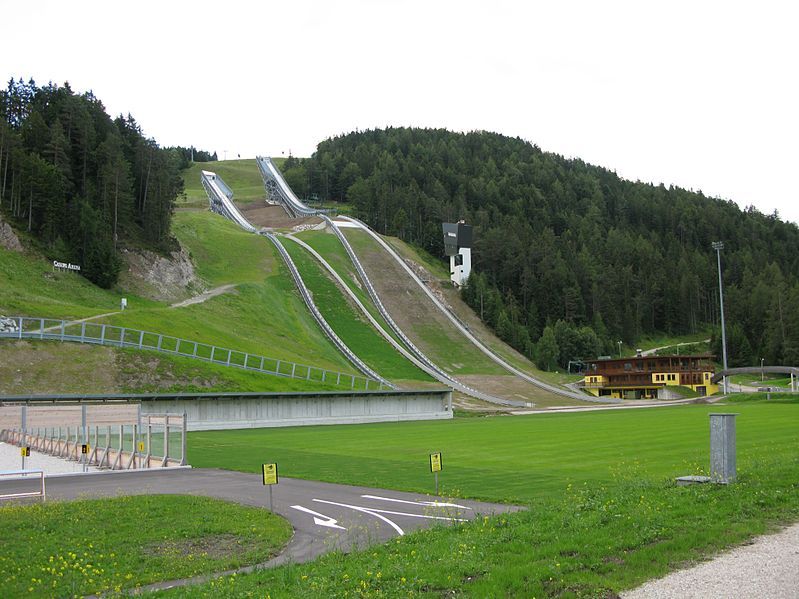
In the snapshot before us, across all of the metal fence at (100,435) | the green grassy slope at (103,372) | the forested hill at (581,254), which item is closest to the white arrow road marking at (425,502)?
the metal fence at (100,435)

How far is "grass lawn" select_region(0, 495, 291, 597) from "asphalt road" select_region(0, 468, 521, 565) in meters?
0.69

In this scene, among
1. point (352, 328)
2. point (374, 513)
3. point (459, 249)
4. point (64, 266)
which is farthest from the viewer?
point (459, 249)

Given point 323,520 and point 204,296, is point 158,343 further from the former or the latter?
point 323,520

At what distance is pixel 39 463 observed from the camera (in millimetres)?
28125

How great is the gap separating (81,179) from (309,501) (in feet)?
252

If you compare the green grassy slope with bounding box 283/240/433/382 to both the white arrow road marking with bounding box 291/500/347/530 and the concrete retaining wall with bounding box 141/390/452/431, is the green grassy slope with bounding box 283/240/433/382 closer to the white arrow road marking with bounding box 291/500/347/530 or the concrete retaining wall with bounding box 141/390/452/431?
the concrete retaining wall with bounding box 141/390/452/431

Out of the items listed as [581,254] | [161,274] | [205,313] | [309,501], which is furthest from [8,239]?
[581,254]

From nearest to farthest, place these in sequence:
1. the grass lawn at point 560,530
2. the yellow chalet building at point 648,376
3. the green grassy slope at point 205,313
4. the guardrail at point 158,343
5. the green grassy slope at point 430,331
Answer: the grass lawn at point 560,530 < the guardrail at point 158,343 < the green grassy slope at point 205,313 < the green grassy slope at point 430,331 < the yellow chalet building at point 648,376

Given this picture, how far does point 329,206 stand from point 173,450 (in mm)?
161244

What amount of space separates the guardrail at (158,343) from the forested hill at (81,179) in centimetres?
2210

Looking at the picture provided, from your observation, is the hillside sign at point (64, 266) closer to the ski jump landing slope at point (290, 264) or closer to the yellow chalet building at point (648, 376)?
the ski jump landing slope at point (290, 264)

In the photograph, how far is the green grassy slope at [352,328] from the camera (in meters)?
73.8

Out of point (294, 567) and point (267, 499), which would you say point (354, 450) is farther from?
point (294, 567)

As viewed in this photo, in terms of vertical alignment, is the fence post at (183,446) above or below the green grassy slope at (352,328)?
below
